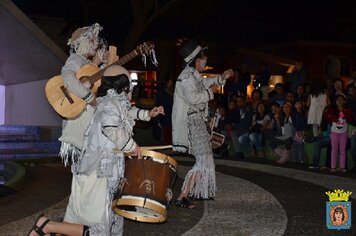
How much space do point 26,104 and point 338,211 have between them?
8466 millimetres

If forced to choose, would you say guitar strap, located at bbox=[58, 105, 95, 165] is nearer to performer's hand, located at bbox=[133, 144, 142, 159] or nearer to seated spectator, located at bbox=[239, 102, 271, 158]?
performer's hand, located at bbox=[133, 144, 142, 159]

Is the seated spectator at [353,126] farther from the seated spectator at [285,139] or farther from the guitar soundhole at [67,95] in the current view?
the guitar soundhole at [67,95]

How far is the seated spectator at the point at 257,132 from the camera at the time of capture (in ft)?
47.0

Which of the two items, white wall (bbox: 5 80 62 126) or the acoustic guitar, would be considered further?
white wall (bbox: 5 80 62 126)

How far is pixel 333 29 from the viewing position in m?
34.6

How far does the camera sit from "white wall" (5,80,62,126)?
1313 cm

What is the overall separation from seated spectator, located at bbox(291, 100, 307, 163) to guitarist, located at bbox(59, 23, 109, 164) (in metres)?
7.69

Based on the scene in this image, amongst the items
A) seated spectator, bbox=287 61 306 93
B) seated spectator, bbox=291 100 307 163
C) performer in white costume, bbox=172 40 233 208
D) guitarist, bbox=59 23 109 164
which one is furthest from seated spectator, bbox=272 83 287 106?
guitarist, bbox=59 23 109 164

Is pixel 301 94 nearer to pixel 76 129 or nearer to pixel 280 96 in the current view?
pixel 280 96

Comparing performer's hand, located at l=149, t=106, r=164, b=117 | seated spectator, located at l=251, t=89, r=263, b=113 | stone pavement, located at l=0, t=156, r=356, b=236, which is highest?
seated spectator, located at l=251, t=89, r=263, b=113

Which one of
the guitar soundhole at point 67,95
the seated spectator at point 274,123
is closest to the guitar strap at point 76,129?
the guitar soundhole at point 67,95

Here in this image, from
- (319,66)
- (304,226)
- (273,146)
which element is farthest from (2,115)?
(319,66)

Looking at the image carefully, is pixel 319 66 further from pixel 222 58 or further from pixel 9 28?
pixel 9 28

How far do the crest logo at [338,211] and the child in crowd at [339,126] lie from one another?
18.0ft
